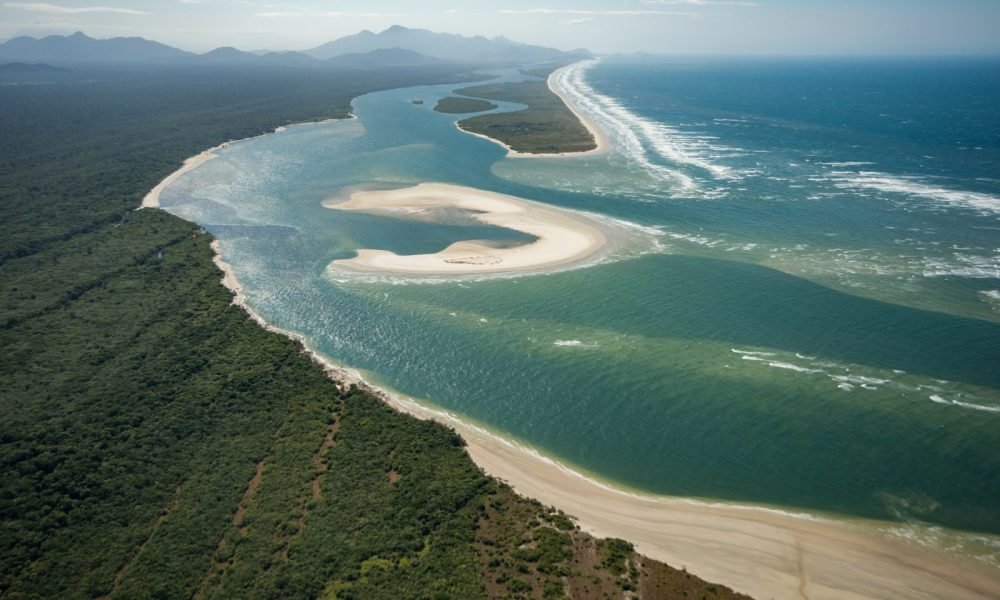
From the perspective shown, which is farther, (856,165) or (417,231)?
(856,165)

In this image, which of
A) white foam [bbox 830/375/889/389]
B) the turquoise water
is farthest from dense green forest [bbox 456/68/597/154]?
white foam [bbox 830/375/889/389]

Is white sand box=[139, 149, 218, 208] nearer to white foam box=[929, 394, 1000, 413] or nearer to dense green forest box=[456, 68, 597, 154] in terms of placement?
dense green forest box=[456, 68, 597, 154]

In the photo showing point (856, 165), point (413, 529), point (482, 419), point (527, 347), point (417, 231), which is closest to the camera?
point (413, 529)

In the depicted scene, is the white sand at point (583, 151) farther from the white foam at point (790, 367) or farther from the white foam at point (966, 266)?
the white foam at point (790, 367)

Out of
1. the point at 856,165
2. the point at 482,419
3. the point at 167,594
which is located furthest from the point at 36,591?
the point at 856,165

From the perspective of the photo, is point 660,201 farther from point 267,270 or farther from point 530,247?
point 267,270

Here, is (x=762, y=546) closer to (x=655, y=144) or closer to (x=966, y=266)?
(x=966, y=266)
